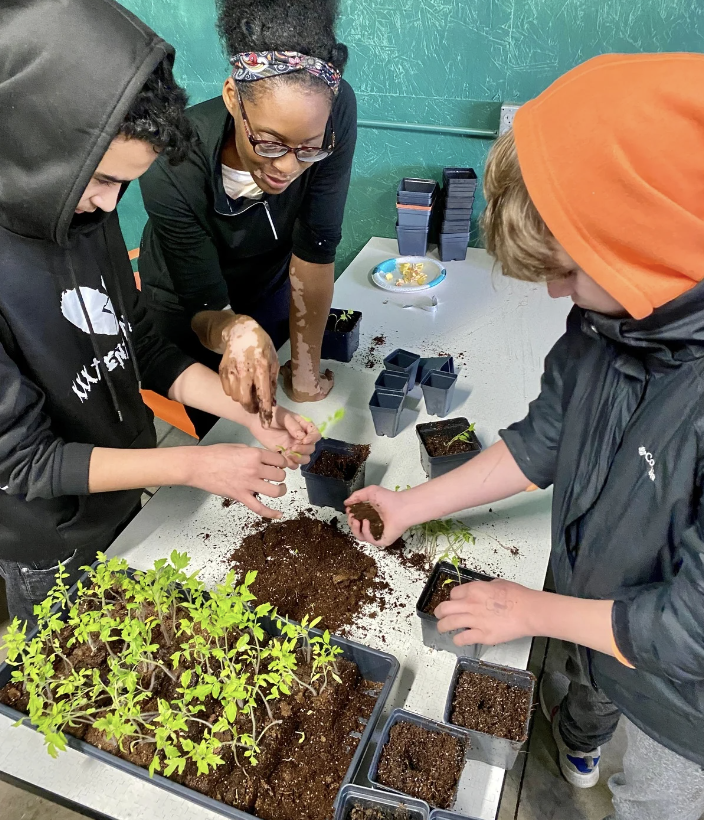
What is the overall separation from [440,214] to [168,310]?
1.23 meters

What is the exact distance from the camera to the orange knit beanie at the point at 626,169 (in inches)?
24.6

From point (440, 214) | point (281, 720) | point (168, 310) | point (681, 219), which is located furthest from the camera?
point (440, 214)

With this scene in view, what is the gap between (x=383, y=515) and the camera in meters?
1.26

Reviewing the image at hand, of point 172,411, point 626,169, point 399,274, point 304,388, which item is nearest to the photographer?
point 626,169

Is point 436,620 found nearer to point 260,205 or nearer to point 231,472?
point 231,472

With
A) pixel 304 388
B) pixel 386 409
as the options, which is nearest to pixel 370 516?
pixel 386 409

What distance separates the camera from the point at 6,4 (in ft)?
2.76

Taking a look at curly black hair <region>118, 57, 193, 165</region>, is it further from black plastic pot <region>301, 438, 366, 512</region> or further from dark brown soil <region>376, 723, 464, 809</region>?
dark brown soil <region>376, 723, 464, 809</region>

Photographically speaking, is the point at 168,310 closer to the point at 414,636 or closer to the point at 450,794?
the point at 414,636

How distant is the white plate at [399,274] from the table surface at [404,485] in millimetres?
→ 33

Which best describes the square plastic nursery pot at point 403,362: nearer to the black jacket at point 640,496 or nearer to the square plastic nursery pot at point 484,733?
the black jacket at point 640,496

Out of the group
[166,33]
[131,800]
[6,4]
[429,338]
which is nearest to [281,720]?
[131,800]

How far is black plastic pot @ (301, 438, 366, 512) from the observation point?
135cm

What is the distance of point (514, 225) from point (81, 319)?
0.86 m
